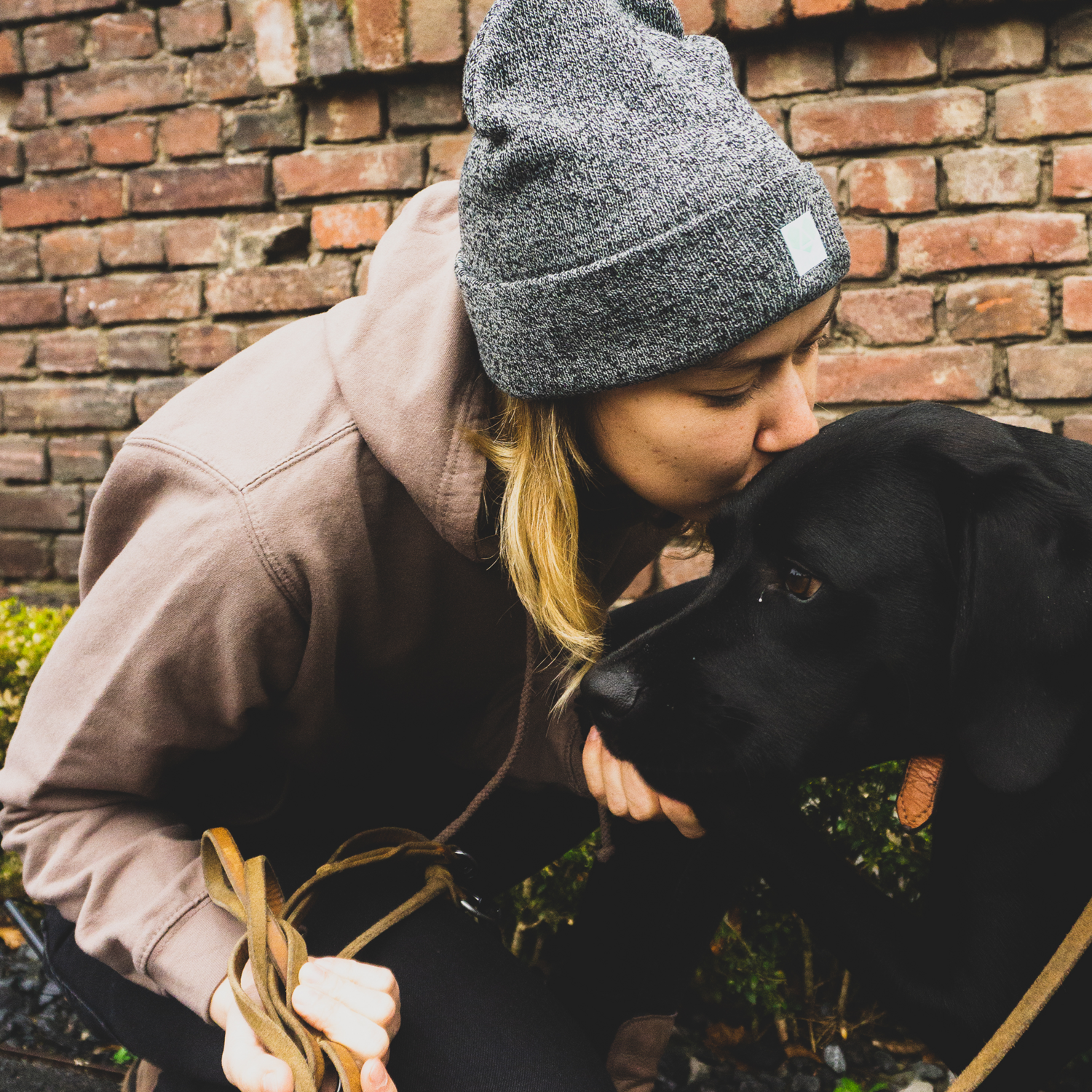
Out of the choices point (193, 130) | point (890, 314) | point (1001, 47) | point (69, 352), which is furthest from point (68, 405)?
point (1001, 47)

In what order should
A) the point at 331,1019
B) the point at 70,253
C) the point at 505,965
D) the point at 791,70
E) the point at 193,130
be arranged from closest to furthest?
the point at 331,1019
the point at 505,965
the point at 791,70
the point at 193,130
the point at 70,253

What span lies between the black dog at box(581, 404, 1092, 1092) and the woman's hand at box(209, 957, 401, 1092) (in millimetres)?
425

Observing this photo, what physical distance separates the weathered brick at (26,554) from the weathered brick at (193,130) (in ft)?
3.56

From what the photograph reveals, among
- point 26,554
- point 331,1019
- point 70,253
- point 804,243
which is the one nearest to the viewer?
point 331,1019

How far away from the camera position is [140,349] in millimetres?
2543

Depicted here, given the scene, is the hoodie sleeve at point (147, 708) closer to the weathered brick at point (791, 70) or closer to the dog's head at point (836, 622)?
the dog's head at point (836, 622)

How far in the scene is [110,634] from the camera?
125 centimetres

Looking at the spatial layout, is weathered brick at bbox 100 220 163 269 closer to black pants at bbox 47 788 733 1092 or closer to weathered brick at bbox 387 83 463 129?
weathered brick at bbox 387 83 463 129

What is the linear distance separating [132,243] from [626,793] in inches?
77.4

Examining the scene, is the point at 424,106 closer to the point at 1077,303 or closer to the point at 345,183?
the point at 345,183

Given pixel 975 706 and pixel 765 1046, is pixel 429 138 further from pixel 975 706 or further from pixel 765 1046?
pixel 765 1046

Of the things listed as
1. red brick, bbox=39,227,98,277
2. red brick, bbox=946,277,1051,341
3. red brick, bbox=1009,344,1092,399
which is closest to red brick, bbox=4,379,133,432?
red brick, bbox=39,227,98,277

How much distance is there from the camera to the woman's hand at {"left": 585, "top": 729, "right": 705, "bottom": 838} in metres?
1.35

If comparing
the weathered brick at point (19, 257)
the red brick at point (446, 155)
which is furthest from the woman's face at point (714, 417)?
the weathered brick at point (19, 257)
